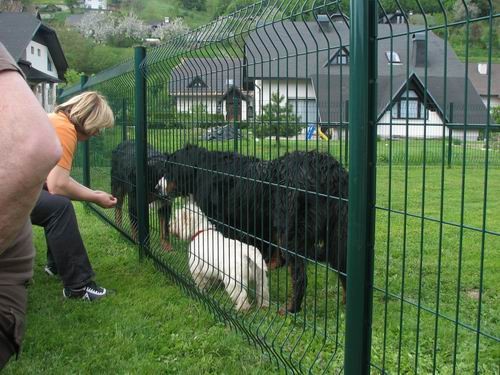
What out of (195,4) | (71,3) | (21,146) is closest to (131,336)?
(21,146)

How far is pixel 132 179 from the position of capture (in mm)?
6164

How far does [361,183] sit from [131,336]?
95.1 inches

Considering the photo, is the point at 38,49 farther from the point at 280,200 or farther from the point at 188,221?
the point at 280,200

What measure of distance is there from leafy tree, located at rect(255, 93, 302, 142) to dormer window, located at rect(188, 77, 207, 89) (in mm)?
927

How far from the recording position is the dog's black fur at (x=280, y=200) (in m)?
3.12

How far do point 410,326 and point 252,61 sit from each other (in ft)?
7.20

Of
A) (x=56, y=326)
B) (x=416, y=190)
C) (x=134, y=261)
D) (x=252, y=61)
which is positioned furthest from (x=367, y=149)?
(x=416, y=190)

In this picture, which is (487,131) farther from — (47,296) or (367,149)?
(47,296)

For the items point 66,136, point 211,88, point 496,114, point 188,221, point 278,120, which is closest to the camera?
point 496,114

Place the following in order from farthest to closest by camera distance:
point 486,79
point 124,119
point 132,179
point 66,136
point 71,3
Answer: point 71,3, point 124,119, point 132,179, point 66,136, point 486,79

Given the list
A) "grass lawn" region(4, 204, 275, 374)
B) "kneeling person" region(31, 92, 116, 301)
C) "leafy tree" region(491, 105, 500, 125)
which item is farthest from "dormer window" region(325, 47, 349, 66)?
"kneeling person" region(31, 92, 116, 301)

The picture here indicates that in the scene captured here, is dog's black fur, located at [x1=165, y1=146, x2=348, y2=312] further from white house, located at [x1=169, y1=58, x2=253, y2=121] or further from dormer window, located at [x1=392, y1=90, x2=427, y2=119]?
dormer window, located at [x1=392, y1=90, x2=427, y2=119]

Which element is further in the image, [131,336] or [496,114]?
[131,336]

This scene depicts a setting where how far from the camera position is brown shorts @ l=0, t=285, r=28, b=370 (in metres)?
1.97
